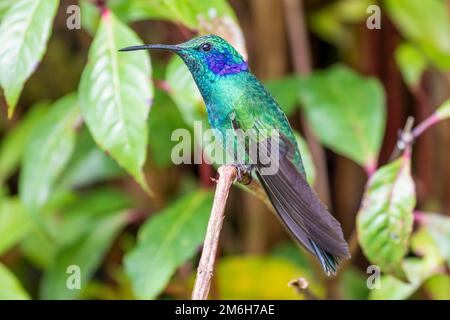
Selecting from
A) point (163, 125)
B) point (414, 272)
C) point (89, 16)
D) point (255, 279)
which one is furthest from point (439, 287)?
point (89, 16)

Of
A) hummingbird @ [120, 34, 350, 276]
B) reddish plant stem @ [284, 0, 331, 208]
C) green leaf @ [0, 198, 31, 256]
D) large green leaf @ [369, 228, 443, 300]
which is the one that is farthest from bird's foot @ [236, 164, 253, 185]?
reddish plant stem @ [284, 0, 331, 208]

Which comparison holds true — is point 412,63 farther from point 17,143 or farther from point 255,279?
point 17,143

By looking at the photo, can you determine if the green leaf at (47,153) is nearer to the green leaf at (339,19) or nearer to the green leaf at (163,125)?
the green leaf at (163,125)

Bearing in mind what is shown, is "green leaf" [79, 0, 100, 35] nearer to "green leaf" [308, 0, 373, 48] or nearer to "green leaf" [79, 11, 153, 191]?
"green leaf" [79, 11, 153, 191]

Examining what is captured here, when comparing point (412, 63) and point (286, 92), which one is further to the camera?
point (412, 63)

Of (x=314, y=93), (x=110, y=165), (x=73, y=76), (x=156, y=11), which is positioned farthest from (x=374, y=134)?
(x=73, y=76)
